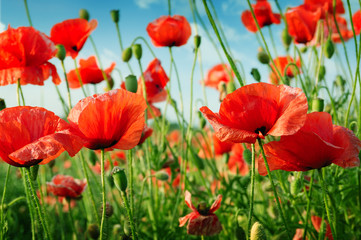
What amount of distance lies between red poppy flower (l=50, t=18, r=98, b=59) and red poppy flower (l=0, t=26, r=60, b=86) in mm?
245

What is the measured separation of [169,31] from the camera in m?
1.75

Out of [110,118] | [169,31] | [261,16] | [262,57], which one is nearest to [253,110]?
[110,118]

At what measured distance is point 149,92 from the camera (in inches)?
69.7

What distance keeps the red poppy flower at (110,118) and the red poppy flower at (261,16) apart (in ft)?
4.42

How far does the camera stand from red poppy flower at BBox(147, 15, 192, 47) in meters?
1.75

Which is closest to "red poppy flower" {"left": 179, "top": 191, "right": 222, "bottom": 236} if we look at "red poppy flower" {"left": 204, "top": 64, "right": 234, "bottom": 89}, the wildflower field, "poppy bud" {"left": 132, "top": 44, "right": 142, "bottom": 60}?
the wildflower field

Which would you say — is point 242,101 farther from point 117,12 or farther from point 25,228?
point 25,228

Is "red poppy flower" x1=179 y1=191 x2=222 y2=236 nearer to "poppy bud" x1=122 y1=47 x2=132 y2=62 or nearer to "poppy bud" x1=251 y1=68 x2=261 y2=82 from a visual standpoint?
"poppy bud" x1=251 y1=68 x2=261 y2=82

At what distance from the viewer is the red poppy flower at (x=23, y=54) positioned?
1.20 metres

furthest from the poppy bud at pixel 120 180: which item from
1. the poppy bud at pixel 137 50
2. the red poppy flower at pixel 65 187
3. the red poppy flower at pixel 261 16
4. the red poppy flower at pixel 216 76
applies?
the red poppy flower at pixel 216 76

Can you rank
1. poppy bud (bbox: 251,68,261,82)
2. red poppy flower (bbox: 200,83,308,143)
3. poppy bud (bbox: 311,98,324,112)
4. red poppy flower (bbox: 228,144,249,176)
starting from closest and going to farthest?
red poppy flower (bbox: 200,83,308,143) → poppy bud (bbox: 311,98,324,112) → poppy bud (bbox: 251,68,261,82) → red poppy flower (bbox: 228,144,249,176)

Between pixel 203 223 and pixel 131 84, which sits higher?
pixel 131 84

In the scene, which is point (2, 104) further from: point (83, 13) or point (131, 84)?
point (83, 13)

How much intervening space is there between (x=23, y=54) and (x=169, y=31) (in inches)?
29.0
